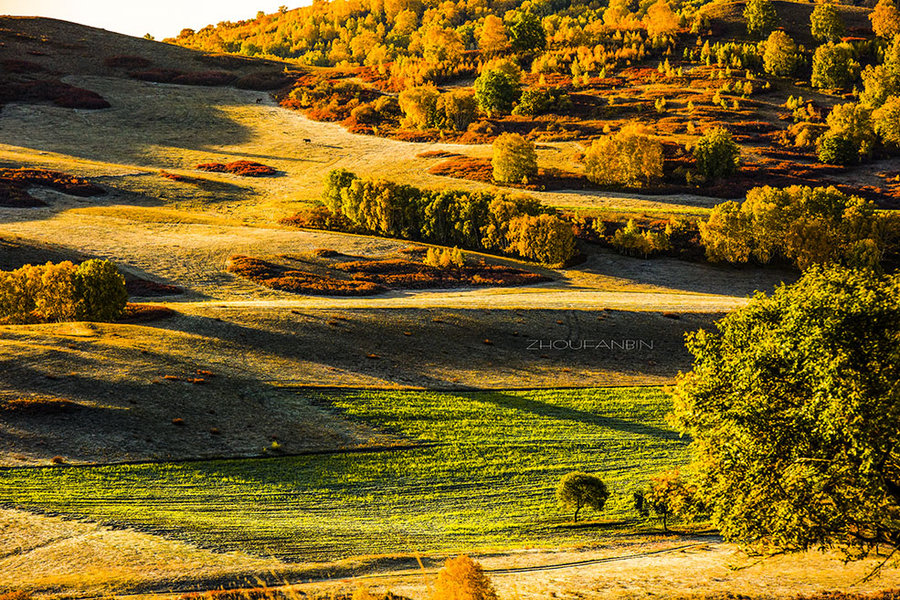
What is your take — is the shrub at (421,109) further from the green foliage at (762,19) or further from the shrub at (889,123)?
the green foliage at (762,19)

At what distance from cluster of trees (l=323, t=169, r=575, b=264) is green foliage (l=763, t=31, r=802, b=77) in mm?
105066

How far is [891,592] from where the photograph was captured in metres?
25.2

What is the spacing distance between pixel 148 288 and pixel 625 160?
81.5 meters

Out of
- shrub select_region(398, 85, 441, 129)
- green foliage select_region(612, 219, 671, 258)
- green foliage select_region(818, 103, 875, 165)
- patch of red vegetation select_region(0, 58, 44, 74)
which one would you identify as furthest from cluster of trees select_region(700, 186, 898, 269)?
patch of red vegetation select_region(0, 58, 44, 74)

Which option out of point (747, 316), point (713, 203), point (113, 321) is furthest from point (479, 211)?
point (747, 316)

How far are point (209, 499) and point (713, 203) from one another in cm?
9782

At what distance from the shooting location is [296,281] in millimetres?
77188

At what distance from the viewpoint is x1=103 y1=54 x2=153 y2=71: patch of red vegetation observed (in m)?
184

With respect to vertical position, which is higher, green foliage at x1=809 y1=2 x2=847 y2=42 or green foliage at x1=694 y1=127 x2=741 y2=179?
green foliage at x1=809 y1=2 x2=847 y2=42

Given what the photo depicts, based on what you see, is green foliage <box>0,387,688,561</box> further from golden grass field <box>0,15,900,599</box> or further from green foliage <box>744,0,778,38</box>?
green foliage <box>744,0,778,38</box>

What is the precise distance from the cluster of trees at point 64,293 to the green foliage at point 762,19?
187m

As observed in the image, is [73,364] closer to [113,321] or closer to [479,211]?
[113,321]

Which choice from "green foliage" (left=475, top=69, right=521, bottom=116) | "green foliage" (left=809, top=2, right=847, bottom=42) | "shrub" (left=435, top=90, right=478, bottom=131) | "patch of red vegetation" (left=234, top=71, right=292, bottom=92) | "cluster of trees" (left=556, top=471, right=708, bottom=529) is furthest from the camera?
"patch of red vegetation" (left=234, top=71, right=292, bottom=92)

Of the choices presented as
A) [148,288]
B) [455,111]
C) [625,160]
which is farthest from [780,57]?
[148,288]
